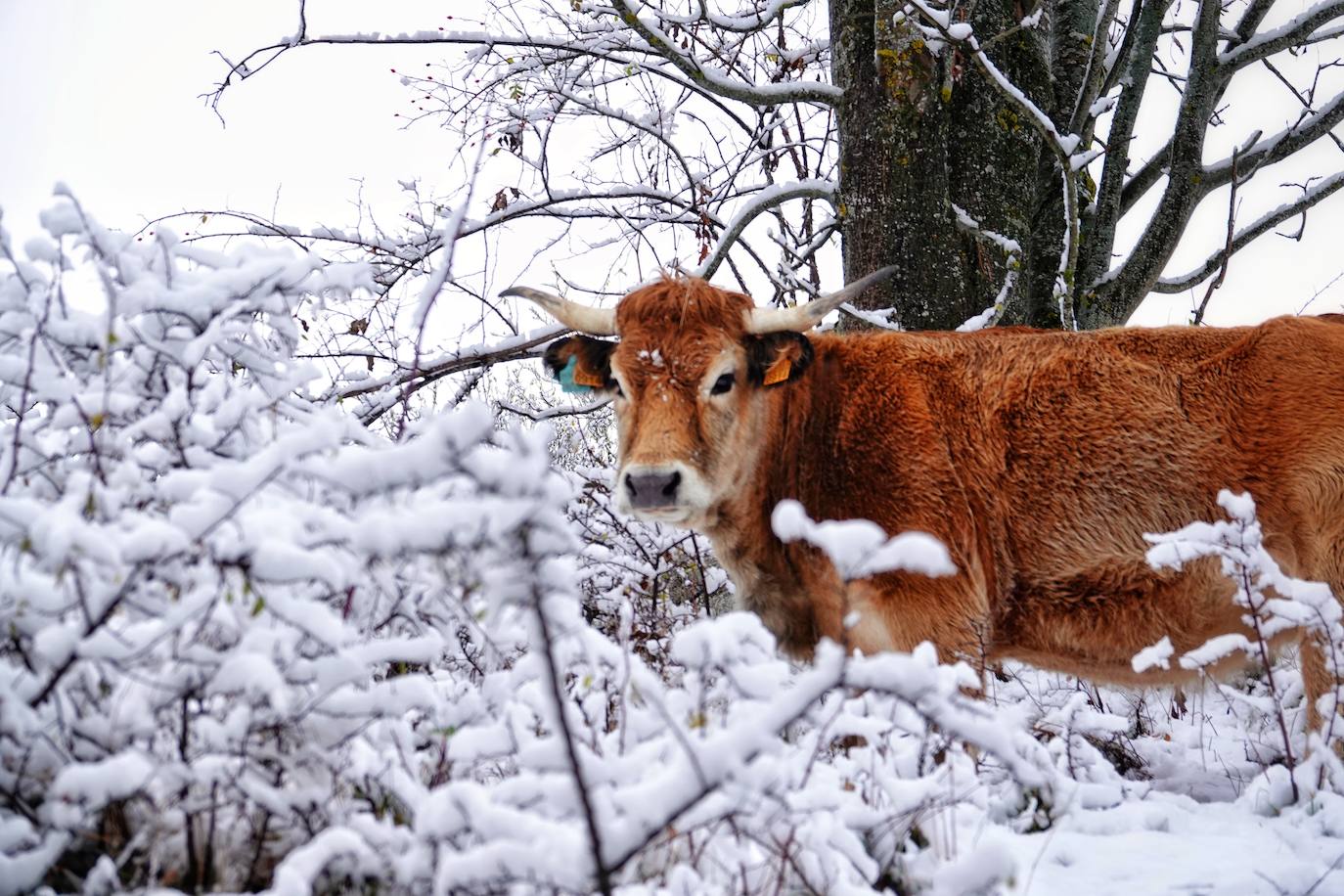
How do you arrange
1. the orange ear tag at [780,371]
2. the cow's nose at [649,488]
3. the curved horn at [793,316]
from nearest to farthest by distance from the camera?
the cow's nose at [649,488] < the orange ear tag at [780,371] < the curved horn at [793,316]

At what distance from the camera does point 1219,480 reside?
4.12m

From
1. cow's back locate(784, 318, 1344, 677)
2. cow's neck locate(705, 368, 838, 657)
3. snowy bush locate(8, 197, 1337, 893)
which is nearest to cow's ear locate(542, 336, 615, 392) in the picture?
cow's neck locate(705, 368, 838, 657)

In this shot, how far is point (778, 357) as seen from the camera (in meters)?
4.56

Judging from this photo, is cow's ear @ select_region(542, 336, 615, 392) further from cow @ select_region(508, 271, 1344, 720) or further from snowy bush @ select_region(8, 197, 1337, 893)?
snowy bush @ select_region(8, 197, 1337, 893)

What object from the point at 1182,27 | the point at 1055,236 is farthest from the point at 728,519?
the point at 1182,27

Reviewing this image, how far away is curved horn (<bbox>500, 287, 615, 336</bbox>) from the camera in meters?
4.84

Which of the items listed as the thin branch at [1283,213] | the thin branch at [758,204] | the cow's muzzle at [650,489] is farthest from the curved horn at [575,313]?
the thin branch at [1283,213]

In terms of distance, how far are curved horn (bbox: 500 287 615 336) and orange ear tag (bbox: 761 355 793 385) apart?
838mm

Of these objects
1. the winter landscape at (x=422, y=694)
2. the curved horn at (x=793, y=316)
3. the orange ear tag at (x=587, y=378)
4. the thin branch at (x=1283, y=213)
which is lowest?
the winter landscape at (x=422, y=694)

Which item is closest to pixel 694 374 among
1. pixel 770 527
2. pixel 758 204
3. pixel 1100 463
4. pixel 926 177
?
pixel 770 527

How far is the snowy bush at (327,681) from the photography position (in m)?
1.50

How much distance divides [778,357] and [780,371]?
0.10 meters

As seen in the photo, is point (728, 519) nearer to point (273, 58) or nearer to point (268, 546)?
point (268, 546)

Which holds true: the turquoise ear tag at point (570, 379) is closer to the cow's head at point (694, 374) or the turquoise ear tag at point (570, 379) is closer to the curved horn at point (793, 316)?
the cow's head at point (694, 374)
